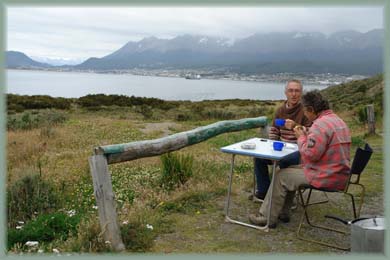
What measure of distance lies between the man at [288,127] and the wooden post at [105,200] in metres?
2.09

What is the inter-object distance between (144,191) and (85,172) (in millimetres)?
2226

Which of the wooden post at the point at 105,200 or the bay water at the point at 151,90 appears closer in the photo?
the wooden post at the point at 105,200

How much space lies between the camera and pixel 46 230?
5168 mm

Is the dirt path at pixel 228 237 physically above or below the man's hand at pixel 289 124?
below

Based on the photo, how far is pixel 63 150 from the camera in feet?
38.3

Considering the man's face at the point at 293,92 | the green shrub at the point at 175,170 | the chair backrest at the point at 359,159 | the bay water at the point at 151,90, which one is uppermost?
the bay water at the point at 151,90

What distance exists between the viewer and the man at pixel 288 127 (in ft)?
17.6

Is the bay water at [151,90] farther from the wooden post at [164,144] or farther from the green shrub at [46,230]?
the green shrub at [46,230]

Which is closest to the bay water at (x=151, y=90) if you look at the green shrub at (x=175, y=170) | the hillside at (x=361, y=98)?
the hillside at (x=361, y=98)

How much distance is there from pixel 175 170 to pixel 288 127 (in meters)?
2.15

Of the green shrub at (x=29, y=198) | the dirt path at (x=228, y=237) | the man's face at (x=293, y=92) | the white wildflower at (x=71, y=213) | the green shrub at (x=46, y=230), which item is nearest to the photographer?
the dirt path at (x=228, y=237)

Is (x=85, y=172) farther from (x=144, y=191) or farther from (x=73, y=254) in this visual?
(x=73, y=254)

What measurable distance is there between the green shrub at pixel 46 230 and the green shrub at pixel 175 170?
5.48ft

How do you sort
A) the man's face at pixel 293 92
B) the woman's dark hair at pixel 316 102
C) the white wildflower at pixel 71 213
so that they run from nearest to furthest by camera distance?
the woman's dark hair at pixel 316 102
the man's face at pixel 293 92
the white wildflower at pixel 71 213
